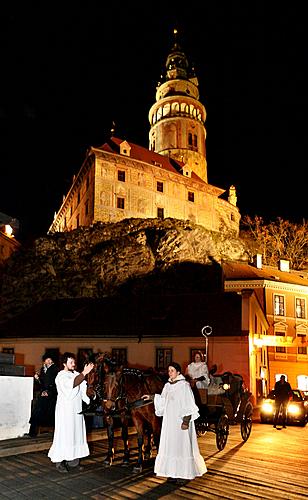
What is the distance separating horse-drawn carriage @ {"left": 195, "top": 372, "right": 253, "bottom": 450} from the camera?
12.0 metres

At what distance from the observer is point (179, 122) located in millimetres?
81188

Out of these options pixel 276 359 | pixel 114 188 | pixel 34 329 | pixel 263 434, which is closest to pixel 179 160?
pixel 114 188

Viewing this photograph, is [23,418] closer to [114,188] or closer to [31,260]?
[31,260]

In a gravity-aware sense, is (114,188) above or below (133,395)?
above

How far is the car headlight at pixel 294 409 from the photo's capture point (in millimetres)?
20734

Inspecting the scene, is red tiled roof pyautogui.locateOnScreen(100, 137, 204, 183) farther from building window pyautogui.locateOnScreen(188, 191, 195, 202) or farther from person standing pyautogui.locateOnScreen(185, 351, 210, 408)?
person standing pyautogui.locateOnScreen(185, 351, 210, 408)

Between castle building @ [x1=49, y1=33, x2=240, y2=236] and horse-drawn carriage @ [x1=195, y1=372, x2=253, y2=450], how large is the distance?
157ft

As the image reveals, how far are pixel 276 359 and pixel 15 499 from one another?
37041 millimetres

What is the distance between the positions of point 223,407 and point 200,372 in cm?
168

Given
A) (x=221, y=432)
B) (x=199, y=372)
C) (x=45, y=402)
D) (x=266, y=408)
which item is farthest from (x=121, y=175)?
(x=221, y=432)

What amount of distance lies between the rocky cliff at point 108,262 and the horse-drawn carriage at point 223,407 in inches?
1440

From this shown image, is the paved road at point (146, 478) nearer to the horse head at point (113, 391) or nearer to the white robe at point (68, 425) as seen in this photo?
the white robe at point (68, 425)

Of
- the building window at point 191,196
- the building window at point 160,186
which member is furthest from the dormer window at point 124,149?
the building window at point 191,196

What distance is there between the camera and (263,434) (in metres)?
16.2
